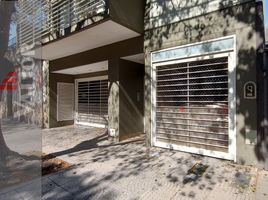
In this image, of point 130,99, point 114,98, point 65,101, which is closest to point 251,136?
point 130,99

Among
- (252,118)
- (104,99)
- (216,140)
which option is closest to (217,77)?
(252,118)

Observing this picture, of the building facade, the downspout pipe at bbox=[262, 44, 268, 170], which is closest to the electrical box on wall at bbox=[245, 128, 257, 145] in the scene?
the building facade

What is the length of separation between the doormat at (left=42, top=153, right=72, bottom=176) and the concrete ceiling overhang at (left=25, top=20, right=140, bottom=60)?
9.31 ft

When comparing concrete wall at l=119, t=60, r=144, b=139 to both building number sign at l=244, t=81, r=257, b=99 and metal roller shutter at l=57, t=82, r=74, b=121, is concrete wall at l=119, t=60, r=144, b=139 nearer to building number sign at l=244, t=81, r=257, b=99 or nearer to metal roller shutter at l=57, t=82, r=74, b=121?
building number sign at l=244, t=81, r=257, b=99

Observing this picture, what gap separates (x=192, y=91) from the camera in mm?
5598

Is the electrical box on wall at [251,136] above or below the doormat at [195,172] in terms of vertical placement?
above

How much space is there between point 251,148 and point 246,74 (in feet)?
5.54

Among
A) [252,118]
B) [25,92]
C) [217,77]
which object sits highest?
[217,77]

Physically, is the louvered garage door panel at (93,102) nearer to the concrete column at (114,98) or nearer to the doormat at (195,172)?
the concrete column at (114,98)

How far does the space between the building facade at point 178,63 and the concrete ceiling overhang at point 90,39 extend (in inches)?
1.3

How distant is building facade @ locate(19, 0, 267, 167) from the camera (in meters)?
4.56

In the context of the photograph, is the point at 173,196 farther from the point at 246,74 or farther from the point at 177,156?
the point at 246,74

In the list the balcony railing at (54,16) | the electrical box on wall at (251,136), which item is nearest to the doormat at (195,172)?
the electrical box on wall at (251,136)

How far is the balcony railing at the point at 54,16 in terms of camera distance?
5.25m
